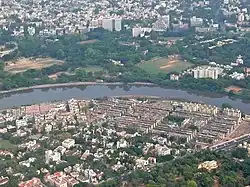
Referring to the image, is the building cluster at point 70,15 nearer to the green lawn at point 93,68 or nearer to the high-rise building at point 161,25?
the high-rise building at point 161,25

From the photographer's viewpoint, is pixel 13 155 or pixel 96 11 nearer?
pixel 13 155

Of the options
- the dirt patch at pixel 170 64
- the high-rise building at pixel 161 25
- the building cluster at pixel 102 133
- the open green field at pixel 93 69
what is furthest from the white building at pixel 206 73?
the high-rise building at pixel 161 25

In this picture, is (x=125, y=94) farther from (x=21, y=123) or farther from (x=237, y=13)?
(x=237, y=13)

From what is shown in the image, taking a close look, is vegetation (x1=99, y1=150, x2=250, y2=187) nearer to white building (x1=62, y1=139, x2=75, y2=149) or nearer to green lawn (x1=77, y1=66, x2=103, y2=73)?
white building (x1=62, y1=139, x2=75, y2=149)

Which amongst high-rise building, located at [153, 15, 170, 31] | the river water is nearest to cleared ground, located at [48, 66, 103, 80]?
the river water

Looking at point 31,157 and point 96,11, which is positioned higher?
point 96,11

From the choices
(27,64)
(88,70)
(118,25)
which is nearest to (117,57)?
(88,70)

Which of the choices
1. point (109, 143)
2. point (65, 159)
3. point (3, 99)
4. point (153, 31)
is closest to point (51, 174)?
point (65, 159)

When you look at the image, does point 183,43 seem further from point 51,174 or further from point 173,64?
point 51,174
